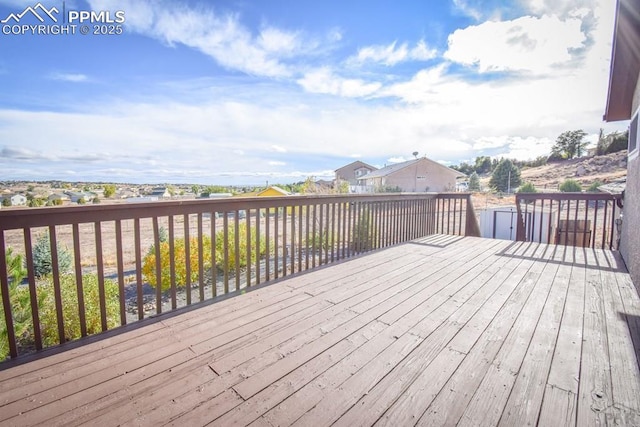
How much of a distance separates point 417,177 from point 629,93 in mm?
28702

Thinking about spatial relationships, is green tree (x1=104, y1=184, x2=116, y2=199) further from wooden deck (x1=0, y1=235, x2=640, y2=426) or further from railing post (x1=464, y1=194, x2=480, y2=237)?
railing post (x1=464, y1=194, x2=480, y2=237)

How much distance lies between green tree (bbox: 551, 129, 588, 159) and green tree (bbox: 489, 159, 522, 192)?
60.5 feet

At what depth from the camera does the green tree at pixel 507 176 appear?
32.5 meters

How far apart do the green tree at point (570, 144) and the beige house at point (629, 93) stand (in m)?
51.5

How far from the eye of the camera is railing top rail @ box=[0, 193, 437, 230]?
1.50 metres

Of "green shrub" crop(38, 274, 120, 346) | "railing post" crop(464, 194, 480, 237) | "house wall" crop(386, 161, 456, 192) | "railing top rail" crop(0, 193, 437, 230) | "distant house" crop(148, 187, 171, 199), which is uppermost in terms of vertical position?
"house wall" crop(386, 161, 456, 192)

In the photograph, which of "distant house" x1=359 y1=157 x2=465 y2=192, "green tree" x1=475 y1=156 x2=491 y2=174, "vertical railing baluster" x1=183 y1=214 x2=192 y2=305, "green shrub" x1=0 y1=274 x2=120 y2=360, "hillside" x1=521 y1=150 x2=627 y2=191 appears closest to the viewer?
"vertical railing baluster" x1=183 y1=214 x2=192 y2=305

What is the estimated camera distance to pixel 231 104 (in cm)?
782

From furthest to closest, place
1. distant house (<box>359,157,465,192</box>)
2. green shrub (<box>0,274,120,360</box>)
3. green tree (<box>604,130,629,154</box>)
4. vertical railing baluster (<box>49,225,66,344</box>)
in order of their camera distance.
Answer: green tree (<box>604,130,629,154</box>)
distant house (<box>359,157,465,192</box>)
green shrub (<box>0,274,120,360</box>)
vertical railing baluster (<box>49,225,66,344</box>)

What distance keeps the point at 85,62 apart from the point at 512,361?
336 inches

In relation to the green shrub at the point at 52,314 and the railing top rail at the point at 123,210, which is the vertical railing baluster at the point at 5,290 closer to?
the railing top rail at the point at 123,210

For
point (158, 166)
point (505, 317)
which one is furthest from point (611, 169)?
point (158, 166)

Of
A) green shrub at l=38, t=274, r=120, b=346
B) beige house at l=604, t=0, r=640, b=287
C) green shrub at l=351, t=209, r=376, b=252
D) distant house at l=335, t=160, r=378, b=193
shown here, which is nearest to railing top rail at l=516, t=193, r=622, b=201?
beige house at l=604, t=0, r=640, b=287

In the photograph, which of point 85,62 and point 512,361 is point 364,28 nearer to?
point 85,62
